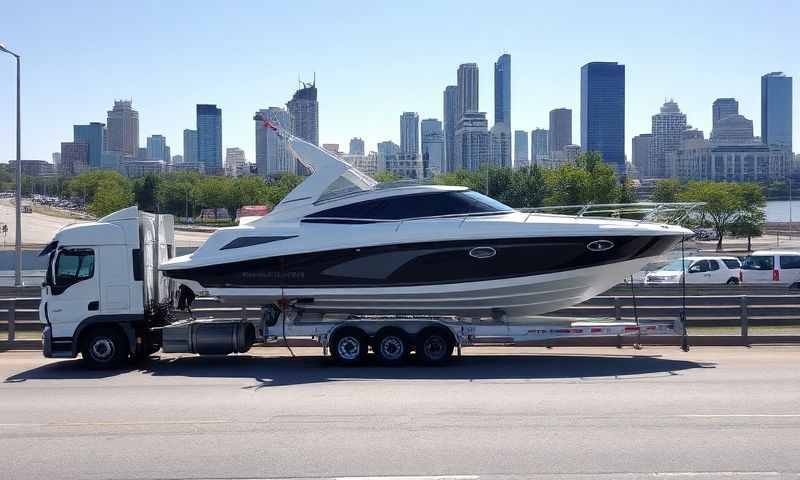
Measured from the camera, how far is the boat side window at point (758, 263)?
119 feet

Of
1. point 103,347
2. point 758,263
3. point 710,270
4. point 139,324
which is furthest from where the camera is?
point 758,263

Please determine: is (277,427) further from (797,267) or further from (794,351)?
(797,267)

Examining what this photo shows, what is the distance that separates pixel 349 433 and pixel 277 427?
102 centimetres

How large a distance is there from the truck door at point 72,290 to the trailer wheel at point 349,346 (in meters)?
4.54

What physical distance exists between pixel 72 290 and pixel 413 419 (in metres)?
8.38

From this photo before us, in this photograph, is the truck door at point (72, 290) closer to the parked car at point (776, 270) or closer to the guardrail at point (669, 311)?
the guardrail at point (669, 311)

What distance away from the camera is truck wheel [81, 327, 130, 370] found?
16.8m

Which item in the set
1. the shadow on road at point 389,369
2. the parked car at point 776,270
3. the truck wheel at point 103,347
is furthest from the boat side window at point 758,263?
the truck wheel at point 103,347

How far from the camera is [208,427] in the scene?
11211 mm

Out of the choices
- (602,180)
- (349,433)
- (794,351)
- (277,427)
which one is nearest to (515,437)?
(349,433)

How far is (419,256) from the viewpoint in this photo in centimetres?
1672

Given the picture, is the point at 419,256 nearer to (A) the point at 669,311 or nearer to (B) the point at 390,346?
(B) the point at 390,346

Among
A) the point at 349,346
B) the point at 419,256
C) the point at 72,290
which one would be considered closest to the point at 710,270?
the point at 419,256

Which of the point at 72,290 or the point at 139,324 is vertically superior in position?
the point at 72,290
